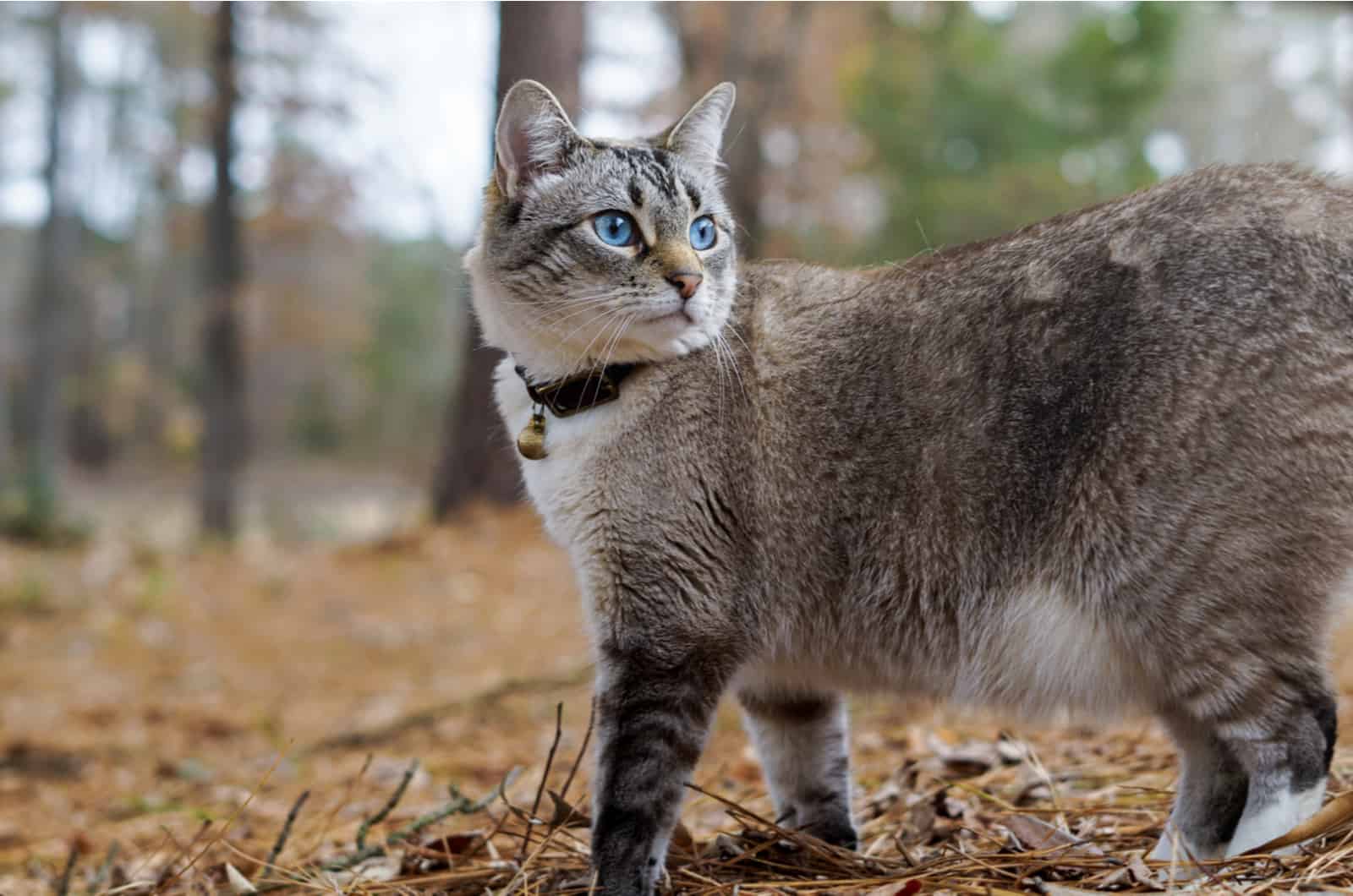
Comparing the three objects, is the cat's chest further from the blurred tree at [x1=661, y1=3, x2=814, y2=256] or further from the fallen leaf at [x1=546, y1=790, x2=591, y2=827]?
the blurred tree at [x1=661, y1=3, x2=814, y2=256]

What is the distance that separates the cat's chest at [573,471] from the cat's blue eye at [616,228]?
1.36 ft

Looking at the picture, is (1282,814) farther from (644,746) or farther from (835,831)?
(644,746)

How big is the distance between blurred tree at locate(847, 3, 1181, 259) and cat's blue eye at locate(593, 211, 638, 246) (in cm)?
902

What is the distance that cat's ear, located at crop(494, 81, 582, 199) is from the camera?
283 cm

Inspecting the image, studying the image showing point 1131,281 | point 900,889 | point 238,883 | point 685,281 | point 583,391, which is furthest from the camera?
→ point 583,391

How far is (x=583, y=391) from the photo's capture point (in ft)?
8.91

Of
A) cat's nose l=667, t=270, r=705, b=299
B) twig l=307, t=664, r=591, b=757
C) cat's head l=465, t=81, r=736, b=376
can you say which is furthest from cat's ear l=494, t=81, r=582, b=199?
twig l=307, t=664, r=591, b=757

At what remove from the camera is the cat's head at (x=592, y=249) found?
2.65 meters

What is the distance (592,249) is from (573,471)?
554 mm

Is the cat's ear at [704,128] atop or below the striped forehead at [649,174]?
atop

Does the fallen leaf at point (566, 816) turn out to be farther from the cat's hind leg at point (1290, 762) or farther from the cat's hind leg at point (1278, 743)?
the cat's hind leg at point (1290, 762)

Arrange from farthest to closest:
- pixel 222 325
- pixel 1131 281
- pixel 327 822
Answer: pixel 222 325, pixel 327 822, pixel 1131 281

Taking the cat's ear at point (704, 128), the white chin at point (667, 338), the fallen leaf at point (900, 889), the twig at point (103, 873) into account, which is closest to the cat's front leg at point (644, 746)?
the fallen leaf at point (900, 889)

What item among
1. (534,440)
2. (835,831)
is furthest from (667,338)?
(835,831)
